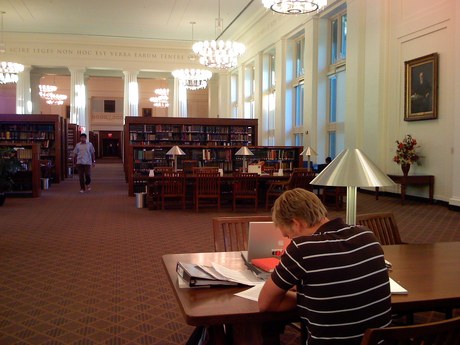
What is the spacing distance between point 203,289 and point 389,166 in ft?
34.3

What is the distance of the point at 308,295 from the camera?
5.34 feet

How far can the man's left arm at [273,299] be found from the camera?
167 centimetres

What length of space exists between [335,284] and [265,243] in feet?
2.53

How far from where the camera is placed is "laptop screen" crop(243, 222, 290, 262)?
2326 millimetres

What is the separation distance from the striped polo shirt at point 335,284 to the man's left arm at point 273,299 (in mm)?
28

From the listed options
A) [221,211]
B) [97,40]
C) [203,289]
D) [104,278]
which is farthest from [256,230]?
[97,40]

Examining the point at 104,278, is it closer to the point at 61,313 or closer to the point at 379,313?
the point at 61,313

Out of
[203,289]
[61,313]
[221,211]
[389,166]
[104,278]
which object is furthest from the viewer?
[389,166]

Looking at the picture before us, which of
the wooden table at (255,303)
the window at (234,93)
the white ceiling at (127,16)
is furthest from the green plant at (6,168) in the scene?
the window at (234,93)

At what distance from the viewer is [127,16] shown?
61.1ft

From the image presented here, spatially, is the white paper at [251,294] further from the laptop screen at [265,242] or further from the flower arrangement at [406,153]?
the flower arrangement at [406,153]

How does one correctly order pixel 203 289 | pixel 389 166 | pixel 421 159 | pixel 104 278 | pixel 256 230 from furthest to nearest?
pixel 389 166 < pixel 421 159 < pixel 104 278 < pixel 256 230 < pixel 203 289

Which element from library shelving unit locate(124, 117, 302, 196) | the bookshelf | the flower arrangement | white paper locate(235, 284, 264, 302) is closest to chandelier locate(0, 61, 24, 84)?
library shelving unit locate(124, 117, 302, 196)

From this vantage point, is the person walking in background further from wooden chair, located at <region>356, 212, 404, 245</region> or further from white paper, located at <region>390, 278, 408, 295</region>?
white paper, located at <region>390, 278, 408, 295</region>
